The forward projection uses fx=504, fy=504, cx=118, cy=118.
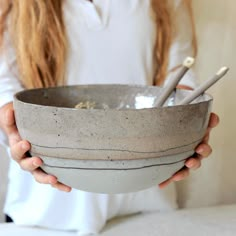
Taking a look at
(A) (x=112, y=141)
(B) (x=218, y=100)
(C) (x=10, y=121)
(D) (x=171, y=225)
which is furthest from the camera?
(B) (x=218, y=100)

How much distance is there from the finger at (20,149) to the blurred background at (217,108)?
0.43 m

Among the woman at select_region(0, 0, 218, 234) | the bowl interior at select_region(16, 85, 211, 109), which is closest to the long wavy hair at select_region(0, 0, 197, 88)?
the woman at select_region(0, 0, 218, 234)

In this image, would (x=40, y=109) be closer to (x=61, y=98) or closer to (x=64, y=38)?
(x=61, y=98)

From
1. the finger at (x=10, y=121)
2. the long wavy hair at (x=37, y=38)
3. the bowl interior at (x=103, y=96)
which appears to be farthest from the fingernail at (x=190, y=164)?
the long wavy hair at (x=37, y=38)

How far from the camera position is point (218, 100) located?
3.59 ft

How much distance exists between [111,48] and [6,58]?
175 millimetres

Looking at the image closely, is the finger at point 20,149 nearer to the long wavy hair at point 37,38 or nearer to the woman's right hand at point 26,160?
Result: the woman's right hand at point 26,160

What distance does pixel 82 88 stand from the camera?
2.37 feet

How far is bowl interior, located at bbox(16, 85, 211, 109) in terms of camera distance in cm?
71

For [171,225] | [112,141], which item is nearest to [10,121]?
[112,141]

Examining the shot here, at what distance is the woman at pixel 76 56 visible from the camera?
2.68 feet

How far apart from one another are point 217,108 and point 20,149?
0.62m

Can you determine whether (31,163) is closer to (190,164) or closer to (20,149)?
(20,149)

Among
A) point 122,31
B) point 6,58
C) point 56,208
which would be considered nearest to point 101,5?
point 122,31
